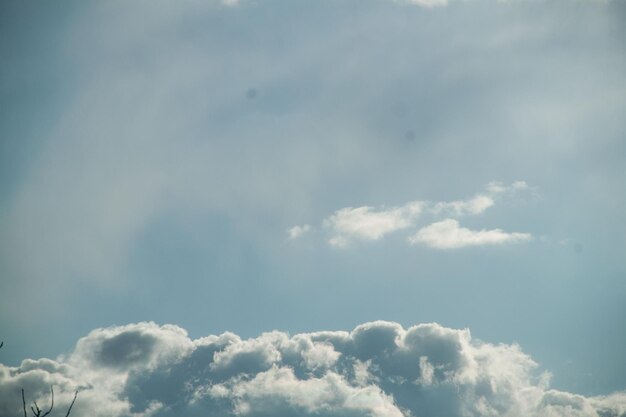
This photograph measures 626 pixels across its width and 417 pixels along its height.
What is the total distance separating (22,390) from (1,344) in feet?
14.3

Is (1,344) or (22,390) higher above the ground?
(1,344)

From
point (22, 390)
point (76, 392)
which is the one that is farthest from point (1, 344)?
point (76, 392)

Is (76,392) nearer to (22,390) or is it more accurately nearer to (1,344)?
(22,390)

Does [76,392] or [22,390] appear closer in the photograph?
[22,390]

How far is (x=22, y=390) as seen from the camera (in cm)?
3130

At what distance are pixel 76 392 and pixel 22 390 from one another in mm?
6488

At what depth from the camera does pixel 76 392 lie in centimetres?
3700

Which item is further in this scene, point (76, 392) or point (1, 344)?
point (76, 392)

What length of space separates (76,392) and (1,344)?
9.88 meters

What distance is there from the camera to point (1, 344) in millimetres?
30406
